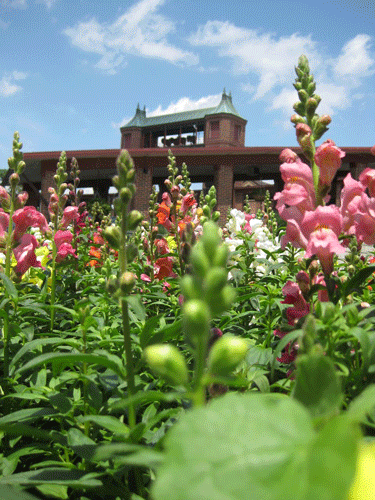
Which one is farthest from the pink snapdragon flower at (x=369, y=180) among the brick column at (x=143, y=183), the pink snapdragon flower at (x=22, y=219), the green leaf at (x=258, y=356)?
the brick column at (x=143, y=183)

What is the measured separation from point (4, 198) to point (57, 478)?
67.7 inches

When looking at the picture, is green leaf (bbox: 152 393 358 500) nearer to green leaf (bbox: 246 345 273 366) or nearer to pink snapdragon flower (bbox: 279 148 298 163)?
green leaf (bbox: 246 345 273 366)

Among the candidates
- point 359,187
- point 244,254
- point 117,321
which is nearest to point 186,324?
point 359,187

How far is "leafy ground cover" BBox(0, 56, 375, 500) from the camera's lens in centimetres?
40

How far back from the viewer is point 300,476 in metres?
0.40

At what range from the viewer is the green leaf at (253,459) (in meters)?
0.38

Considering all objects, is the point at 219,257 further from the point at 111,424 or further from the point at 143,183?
the point at 143,183

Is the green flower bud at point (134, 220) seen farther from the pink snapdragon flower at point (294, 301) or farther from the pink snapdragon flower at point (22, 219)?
the pink snapdragon flower at point (22, 219)

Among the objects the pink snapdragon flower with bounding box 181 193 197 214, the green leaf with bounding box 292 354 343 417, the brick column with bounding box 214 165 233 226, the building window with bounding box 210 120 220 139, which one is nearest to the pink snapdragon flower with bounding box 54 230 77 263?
the pink snapdragon flower with bounding box 181 193 197 214

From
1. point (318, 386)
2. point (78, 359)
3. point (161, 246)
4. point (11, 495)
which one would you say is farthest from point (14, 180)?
point (318, 386)

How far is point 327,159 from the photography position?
1.58 meters

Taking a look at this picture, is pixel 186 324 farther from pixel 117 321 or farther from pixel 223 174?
pixel 223 174

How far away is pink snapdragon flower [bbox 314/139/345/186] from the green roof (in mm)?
48423

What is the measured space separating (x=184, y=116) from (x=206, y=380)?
51.8m
